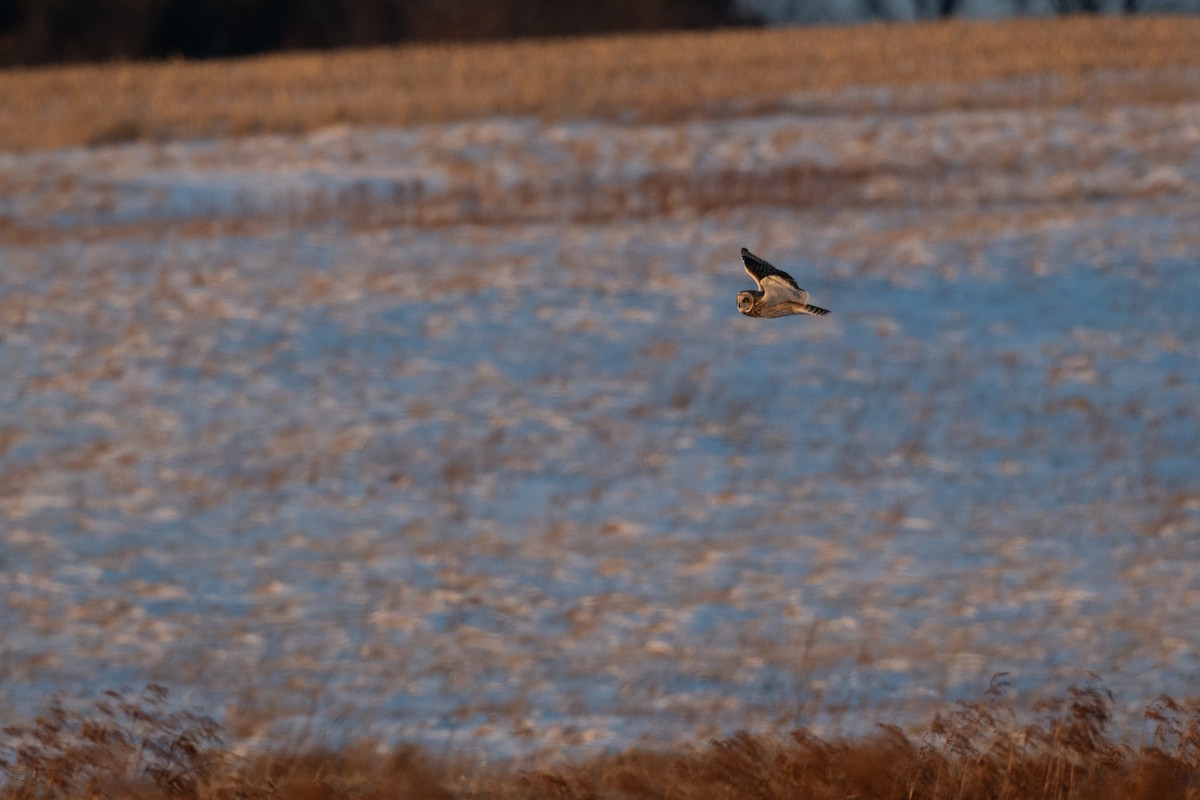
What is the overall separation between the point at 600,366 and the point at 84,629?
5.25 meters

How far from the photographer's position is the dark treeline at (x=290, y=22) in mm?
38594

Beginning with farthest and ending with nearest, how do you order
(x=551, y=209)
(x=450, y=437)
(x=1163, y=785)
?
1. (x=551, y=209)
2. (x=450, y=437)
3. (x=1163, y=785)

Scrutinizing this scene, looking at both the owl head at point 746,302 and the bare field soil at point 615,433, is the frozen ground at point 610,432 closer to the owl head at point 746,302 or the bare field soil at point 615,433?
the bare field soil at point 615,433

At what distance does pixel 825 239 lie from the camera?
51.6ft

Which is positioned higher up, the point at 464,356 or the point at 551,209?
the point at 551,209

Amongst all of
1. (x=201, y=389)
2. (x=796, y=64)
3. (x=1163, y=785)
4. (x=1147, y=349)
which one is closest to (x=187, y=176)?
(x=201, y=389)

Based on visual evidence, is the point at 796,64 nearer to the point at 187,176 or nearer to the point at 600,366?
the point at 187,176

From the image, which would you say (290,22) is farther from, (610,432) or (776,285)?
(776,285)

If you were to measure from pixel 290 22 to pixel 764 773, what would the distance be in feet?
128

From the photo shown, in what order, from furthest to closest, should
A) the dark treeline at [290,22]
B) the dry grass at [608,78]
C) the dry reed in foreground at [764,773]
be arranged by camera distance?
the dark treeline at [290,22] → the dry grass at [608,78] → the dry reed in foreground at [764,773]

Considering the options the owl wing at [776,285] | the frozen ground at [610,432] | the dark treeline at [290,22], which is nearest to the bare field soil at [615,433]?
the frozen ground at [610,432]

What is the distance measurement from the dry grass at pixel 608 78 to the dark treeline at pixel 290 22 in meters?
10.4

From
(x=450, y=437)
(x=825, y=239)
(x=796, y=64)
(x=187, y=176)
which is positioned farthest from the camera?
(x=796, y=64)

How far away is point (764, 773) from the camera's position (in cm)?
609
